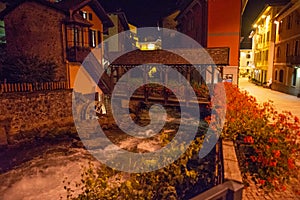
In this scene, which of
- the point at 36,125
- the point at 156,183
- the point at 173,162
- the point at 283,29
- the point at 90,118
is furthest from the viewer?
the point at 283,29

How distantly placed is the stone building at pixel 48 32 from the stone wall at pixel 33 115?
3617mm

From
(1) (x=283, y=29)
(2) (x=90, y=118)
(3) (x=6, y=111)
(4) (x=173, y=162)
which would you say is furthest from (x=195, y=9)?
(4) (x=173, y=162)

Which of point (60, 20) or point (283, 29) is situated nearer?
point (60, 20)

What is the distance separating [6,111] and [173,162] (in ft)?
40.0

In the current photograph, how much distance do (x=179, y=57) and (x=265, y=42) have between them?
20.0m

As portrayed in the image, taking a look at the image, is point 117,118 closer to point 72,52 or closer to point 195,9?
point 72,52

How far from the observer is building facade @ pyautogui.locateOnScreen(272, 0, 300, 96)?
21953mm

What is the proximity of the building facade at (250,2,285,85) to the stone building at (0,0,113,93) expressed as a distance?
913 inches

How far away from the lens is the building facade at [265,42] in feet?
97.7

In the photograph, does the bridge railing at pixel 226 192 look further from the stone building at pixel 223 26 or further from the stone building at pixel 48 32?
the stone building at pixel 223 26

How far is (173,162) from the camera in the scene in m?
5.30

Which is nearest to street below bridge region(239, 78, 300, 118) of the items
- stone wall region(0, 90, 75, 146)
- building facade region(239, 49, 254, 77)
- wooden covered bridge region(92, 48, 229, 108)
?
wooden covered bridge region(92, 48, 229, 108)

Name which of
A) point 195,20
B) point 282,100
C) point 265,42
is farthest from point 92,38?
point 265,42

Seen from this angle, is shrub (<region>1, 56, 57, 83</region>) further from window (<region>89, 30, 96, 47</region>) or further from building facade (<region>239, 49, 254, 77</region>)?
building facade (<region>239, 49, 254, 77</region>)
